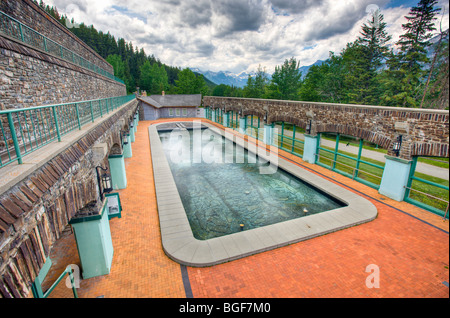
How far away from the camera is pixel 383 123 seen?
412 inches

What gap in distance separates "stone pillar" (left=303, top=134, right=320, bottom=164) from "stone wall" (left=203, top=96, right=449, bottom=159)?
489 millimetres

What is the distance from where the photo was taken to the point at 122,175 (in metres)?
11.5

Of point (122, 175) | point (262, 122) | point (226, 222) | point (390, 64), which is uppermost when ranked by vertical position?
point (390, 64)

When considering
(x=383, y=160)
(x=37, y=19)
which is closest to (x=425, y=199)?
(x=383, y=160)

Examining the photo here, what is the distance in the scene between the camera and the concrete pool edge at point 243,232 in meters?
6.83

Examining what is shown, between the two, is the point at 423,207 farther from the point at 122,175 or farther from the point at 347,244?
the point at 122,175

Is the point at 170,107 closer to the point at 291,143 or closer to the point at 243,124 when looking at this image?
the point at 243,124

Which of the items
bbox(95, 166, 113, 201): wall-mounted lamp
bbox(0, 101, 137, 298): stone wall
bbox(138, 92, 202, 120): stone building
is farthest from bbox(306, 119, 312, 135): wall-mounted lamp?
bbox(138, 92, 202, 120): stone building

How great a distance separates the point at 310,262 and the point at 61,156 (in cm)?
711

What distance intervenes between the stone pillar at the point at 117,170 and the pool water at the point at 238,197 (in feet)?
10.4

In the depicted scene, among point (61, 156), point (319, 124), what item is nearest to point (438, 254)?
point (319, 124)

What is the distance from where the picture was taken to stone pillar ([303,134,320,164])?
15.3 metres

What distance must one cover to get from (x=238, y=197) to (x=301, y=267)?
5.73 metres

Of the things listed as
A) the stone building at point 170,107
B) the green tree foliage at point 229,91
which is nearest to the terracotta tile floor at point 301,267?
the stone building at point 170,107
